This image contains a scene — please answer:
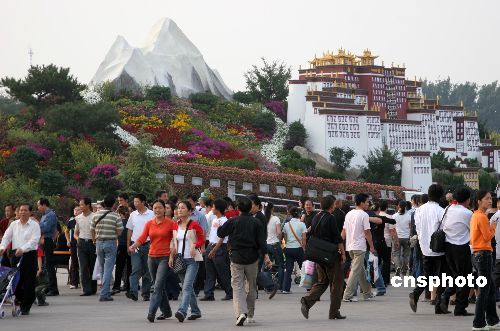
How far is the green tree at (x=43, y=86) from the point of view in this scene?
64875 mm

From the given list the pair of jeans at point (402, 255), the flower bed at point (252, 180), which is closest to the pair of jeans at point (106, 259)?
the pair of jeans at point (402, 255)

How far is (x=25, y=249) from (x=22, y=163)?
1474 inches

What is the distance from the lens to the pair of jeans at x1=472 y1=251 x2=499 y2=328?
14.2 meters

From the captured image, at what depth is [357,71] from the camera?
81625 millimetres

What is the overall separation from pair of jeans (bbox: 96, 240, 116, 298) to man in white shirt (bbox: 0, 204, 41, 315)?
9.01ft

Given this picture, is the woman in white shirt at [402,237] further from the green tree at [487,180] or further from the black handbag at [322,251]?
the green tree at [487,180]

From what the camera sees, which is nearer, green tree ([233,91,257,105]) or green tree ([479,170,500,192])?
green tree ([479,170,500,192])

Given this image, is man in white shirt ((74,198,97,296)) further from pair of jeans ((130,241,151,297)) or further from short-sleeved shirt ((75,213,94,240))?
pair of jeans ((130,241,151,297))

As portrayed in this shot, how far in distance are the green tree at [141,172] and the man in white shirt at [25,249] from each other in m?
34.0

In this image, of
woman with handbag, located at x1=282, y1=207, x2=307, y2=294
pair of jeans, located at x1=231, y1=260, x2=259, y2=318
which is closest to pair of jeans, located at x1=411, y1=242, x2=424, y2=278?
woman with handbag, located at x1=282, y1=207, x2=307, y2=294

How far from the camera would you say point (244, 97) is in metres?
82.9

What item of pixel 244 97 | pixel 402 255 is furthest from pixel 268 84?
pixel 402 255

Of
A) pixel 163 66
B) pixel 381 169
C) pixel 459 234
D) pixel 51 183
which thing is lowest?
pixel 459 234

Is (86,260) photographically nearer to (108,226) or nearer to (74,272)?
(108,226)
